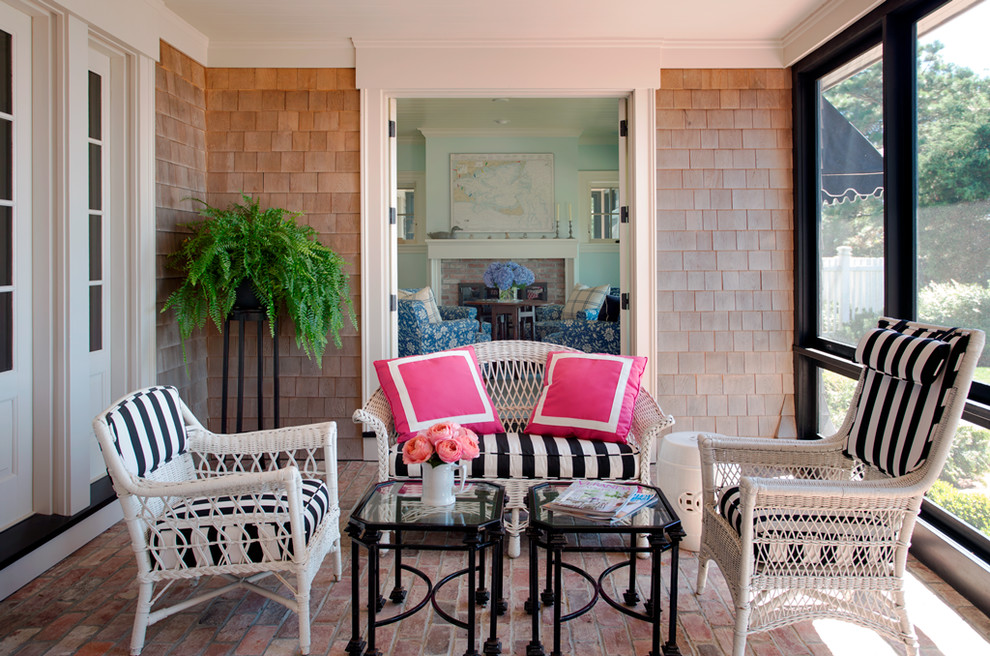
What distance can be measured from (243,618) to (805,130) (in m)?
4.00

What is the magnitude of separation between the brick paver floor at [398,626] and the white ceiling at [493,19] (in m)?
2.91

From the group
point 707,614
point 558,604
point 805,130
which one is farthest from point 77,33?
point 805,130

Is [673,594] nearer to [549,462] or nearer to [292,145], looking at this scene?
[549,462]

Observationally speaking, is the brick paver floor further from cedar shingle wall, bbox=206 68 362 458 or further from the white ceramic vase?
cedar shingle wall, bbox=206 68 362 458

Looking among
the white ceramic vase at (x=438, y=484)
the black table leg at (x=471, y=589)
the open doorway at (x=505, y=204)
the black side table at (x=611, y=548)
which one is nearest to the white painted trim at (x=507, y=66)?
the white ceramic vase at (x=438, y=484)

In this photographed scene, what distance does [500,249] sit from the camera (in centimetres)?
901

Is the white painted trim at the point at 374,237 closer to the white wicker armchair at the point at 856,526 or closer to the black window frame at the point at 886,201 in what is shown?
the black window frame at the point at 886,201

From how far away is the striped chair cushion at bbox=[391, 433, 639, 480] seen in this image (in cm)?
309

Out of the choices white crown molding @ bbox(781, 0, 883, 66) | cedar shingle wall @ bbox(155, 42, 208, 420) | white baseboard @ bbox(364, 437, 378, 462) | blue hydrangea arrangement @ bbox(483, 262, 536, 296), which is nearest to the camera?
white crown molding @ bbox(781, 0, 883, 66)

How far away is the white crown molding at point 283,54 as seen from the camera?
4.46 meters

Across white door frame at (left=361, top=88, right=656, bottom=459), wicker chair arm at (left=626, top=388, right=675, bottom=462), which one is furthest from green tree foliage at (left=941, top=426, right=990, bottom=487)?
white door frame at (left=361, top=88, right=656, bottom=459)

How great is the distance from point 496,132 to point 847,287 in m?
5.66

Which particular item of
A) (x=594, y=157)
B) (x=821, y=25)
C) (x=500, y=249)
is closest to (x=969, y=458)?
(x=821, y=25)

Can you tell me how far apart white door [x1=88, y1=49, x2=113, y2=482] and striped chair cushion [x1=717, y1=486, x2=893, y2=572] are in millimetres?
3103
